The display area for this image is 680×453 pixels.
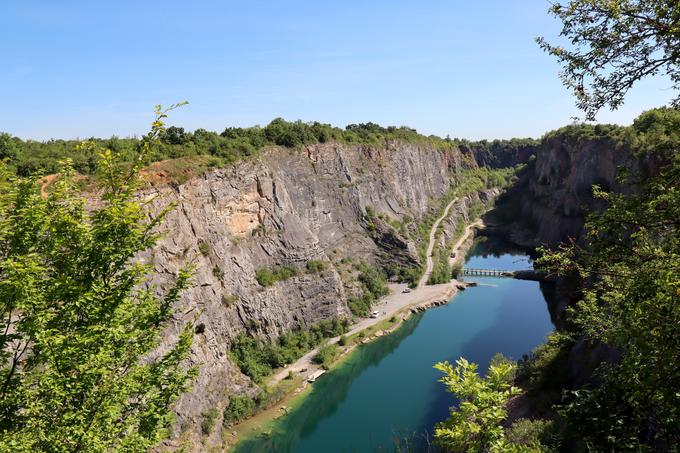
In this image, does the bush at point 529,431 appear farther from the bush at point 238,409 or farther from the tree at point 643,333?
the bush at point 238,409

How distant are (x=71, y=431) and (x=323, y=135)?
59004 mm

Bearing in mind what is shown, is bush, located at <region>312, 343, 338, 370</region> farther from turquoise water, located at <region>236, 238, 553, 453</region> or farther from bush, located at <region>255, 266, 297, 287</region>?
bush, located at <region>255, 266, 297, 287</region>

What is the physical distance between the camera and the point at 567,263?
716cm

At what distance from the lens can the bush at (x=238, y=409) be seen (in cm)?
3194

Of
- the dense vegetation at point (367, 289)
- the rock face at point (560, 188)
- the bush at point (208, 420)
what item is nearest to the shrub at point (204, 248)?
the bush at point (208, 420)

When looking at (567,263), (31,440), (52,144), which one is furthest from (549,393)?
(52,144)

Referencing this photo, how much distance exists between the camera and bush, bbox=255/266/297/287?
43.0 m

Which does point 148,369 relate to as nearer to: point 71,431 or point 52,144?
point 71,431

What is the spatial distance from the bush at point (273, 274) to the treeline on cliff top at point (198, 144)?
37.7 feet

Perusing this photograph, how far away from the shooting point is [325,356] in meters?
41.2

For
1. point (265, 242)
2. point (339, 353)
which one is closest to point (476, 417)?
point (339, 353)

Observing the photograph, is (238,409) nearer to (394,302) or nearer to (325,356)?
(325,356)

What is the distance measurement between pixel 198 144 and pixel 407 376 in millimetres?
29976

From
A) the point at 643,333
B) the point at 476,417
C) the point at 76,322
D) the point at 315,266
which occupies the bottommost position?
the point at 315,266
